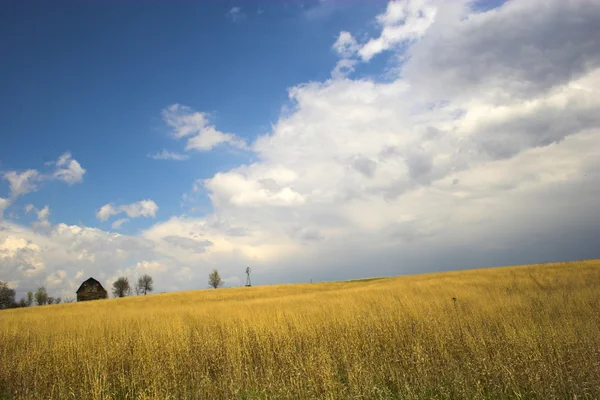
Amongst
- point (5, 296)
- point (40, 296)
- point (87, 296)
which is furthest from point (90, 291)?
point (40, 296)

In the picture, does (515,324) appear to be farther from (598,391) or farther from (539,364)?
(598,391)

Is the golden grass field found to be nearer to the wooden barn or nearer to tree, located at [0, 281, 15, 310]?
the wooden barn

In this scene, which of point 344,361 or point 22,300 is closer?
point 344,361

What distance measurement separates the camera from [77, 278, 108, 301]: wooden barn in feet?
213

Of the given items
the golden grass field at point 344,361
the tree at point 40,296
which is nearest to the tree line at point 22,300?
the tree at point 40,296

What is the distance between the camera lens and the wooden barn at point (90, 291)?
6491 cm

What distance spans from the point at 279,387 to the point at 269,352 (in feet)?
8.49

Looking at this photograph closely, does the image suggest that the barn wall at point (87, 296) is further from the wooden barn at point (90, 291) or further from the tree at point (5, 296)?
the tree at point (5, 296)

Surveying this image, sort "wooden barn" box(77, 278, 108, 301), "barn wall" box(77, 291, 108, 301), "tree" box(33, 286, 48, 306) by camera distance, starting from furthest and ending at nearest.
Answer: "tree" box(33, 286, 48, 306), "wooden barn" box(77, 278, 108, 301), "barn wall" box(77, 291, 108, 301)

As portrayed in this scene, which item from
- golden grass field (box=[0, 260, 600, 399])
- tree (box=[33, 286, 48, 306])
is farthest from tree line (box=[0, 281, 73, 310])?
golden grass field (box=[0, 260, 600, 399])

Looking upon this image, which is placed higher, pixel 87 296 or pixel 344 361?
pixel 344 361

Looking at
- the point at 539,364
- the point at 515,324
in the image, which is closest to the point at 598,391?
the point at 539,364

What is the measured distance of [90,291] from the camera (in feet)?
215

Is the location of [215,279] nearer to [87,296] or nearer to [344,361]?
[87,296]
